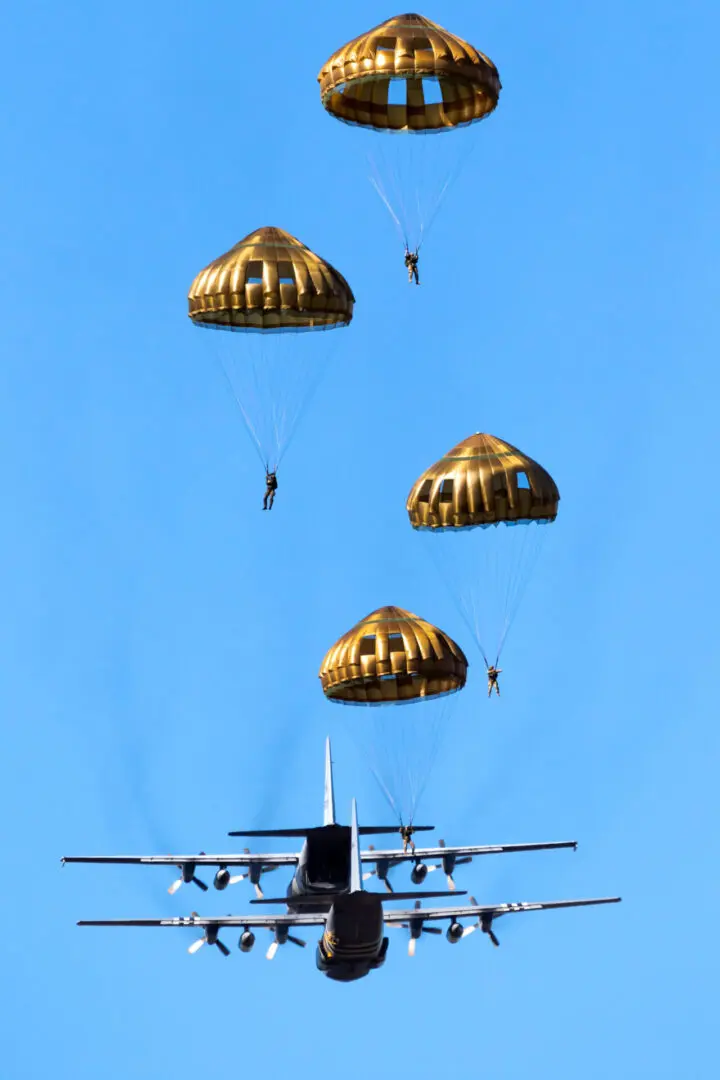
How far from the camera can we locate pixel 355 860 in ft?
316

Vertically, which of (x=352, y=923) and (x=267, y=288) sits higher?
(x=267, y=288)

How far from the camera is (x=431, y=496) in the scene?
97.4m

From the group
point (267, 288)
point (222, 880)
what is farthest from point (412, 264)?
point (222, 880)

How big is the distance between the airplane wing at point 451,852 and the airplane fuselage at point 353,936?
49.8 ft

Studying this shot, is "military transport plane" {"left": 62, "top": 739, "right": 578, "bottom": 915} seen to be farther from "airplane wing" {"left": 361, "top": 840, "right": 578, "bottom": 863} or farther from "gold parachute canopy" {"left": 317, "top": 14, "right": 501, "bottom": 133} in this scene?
"gold parachute canopy" {"left": 317, "top": 14, "right": 501, "bottom": 133}

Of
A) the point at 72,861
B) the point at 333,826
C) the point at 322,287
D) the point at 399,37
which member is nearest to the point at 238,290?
the point at 322,287

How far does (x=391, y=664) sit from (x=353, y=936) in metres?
9.37

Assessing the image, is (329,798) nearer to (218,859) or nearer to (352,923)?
(218,859)

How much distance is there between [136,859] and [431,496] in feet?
80.8

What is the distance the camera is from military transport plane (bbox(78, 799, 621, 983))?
304 ft

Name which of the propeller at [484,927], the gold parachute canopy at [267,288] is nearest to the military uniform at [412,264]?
the gold parachute canopy at [267,288]

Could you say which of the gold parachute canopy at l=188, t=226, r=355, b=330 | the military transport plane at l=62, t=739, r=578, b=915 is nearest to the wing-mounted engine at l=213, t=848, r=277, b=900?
the military transport plane at l=62, t=739, r=578, b=915

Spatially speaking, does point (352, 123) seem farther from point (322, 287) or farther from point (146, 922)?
point (146, 922)

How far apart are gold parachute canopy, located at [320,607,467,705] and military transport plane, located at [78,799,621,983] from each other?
5078 millimetres
